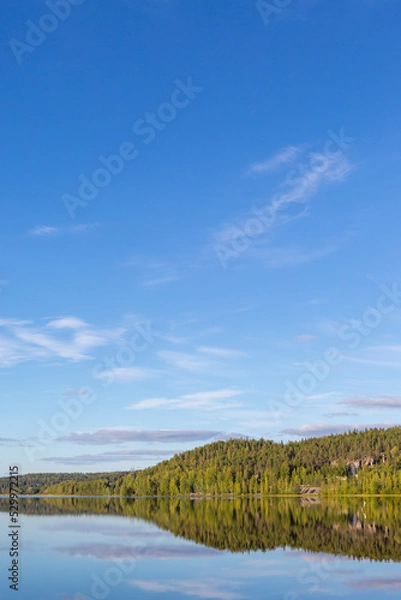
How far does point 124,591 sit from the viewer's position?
1244 inches

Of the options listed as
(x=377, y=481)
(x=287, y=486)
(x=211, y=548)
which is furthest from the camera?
(x=287, y=486)

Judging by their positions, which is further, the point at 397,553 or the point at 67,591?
the point at 397,553

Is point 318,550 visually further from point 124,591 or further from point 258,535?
point 124,591

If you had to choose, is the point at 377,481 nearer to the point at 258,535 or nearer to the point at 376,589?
the point at 258,535

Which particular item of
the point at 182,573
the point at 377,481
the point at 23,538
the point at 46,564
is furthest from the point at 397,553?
the point at 377,481

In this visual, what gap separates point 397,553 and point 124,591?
20229mm

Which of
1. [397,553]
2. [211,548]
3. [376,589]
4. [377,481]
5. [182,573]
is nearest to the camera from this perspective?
[376,589]

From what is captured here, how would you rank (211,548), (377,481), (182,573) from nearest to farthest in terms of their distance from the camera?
(182,573) < (211,548) < (377,481)

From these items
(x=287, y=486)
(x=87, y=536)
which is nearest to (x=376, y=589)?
(x=87, y=536)

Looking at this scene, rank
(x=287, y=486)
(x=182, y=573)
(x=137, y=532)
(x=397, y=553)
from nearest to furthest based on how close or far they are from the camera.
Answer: (x=182, y=573) < (x=397, y=553) < (x=137, y=532) < (x=287, y=486)

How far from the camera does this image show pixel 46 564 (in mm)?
39812

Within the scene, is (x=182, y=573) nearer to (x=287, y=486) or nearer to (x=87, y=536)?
(x=87, y=536)

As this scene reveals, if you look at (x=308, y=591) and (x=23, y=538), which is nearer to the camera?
(x=308, y=591)

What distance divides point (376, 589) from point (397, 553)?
1285 centimetres
